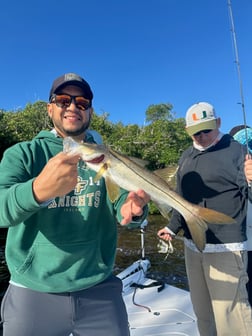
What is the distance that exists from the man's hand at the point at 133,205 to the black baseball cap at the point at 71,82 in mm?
857

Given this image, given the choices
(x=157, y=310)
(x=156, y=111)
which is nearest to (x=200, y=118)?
(x=157, y=310)

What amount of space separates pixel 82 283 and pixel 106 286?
0.23 metres

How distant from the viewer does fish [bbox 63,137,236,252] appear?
1.92 m

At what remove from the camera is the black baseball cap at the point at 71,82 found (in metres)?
2.28

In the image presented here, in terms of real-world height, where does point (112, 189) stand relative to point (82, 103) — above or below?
below

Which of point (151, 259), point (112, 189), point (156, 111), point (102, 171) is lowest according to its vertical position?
point (151, 259)

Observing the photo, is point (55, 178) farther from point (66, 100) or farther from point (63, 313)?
point (63, 313)

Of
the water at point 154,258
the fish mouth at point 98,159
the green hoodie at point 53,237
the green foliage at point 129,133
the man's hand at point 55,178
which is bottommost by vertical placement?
the water at point 154,258

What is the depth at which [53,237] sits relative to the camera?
6.60 feet

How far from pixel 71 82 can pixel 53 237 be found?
3.75ft

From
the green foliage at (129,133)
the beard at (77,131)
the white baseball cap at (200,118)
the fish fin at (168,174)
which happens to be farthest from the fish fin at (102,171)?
the green foliage at (129,133)

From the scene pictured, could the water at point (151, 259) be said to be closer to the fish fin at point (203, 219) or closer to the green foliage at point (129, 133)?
the fish fin at point (203, 219)

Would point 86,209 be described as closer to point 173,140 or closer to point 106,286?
point 106,286

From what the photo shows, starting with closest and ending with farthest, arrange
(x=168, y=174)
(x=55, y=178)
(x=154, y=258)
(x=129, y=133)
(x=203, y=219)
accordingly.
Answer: (x=55, y=178) < (x=203, y=219) < (x=168, y=174) < (x=154, y=258) < (x=129, y=133)
